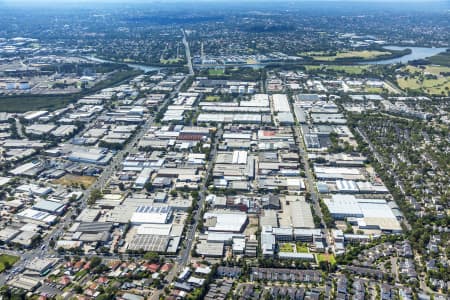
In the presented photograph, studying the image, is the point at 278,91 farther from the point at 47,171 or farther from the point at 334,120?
the point at 47,171

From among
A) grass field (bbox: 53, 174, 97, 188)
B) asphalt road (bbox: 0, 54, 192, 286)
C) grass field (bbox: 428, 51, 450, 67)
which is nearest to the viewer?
asphalt road (bbox: 0, 54, 192, 286)

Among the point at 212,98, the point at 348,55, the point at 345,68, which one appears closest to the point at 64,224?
the point at 212,98

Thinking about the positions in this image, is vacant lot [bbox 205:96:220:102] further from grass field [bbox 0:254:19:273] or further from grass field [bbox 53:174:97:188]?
grass field [bbox 0:254:19:273]

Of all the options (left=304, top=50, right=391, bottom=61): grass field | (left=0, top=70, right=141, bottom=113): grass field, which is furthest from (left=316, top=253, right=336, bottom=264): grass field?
(left=304, top=50, right=391, bottom=61): grass field

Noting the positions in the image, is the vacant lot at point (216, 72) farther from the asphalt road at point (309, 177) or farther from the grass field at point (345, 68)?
the asphalt road at point (309, 177)

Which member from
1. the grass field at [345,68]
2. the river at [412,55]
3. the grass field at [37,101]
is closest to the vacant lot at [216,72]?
the grass field at [345,68]
